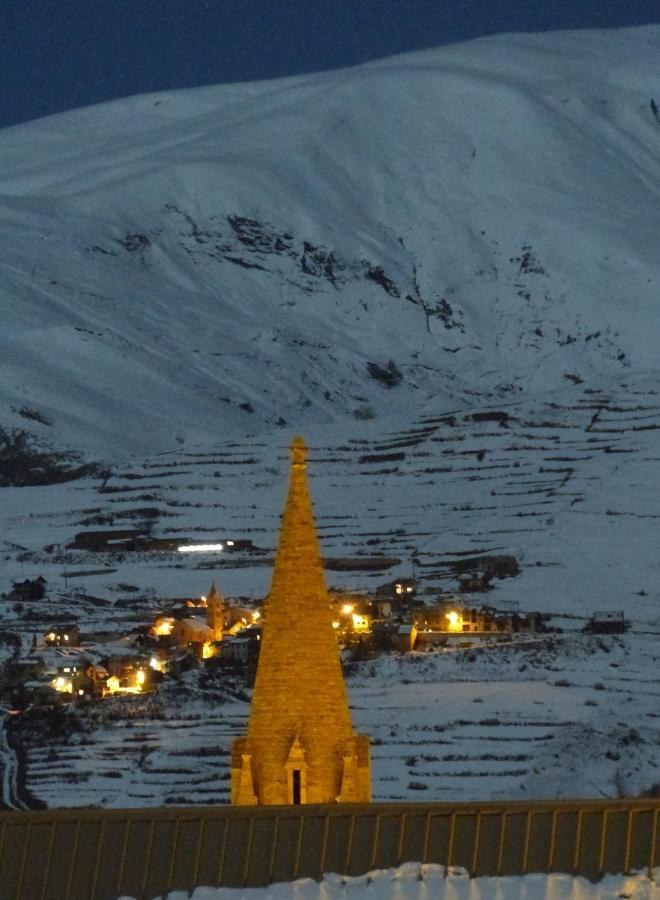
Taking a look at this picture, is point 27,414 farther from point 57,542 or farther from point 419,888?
point 419,888

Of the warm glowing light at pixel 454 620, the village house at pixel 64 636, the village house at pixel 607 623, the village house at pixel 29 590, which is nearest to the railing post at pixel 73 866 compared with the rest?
the village house at pixel 607 623

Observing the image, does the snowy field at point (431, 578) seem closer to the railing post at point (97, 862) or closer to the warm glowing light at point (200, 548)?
the warm glowing light at point (200, 548)

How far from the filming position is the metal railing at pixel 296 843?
19391 millimetres

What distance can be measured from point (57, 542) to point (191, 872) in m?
90.0

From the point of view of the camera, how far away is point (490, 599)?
87.8 m

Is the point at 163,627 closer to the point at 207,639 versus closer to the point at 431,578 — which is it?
the point at 207,639

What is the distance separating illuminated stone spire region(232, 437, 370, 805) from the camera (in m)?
25.8

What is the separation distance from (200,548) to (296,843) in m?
87.0

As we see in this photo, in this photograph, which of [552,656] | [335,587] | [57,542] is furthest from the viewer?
[57,542]

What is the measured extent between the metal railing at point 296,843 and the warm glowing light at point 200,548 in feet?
281

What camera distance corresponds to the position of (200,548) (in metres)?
107

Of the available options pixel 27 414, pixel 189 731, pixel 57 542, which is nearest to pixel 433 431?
pixel 57 542

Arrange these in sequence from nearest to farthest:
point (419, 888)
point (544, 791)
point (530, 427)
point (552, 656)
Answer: point (419, 888), point (544, 791), point (552, 656), point (530, 427)

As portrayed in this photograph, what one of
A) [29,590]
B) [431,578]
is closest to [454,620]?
[431,578]
